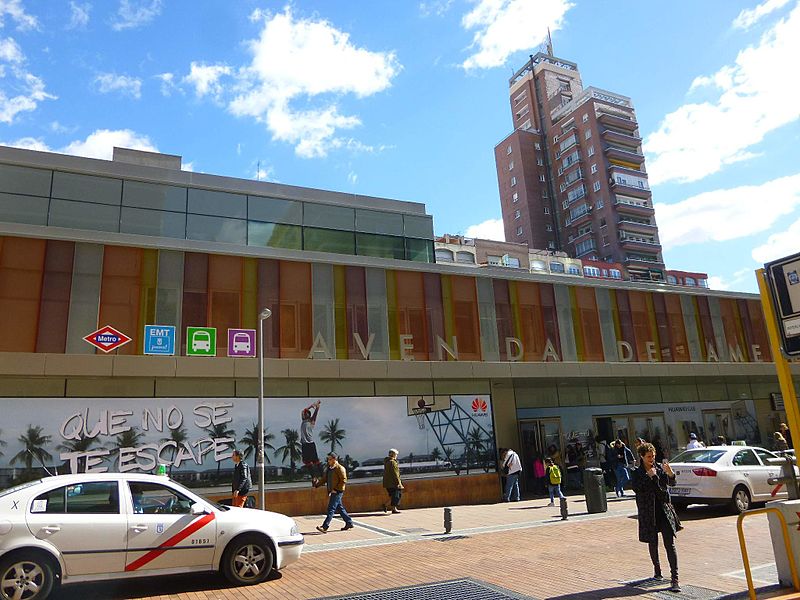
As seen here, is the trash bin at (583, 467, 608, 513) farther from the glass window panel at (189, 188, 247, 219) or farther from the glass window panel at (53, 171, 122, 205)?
the glass window panel at (53, 171, 122, 205)

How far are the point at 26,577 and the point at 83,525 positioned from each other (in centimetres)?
75

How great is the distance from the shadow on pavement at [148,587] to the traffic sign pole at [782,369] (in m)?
6.52

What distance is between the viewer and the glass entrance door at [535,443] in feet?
69.7

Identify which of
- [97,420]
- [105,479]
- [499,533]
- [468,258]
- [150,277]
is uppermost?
[468,258]

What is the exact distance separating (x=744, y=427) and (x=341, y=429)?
64.8 ft

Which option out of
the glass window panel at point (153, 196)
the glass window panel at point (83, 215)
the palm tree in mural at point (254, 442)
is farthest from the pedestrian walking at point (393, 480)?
the glass window panel at point (83, 215)

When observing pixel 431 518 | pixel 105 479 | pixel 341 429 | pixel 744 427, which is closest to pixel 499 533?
pixel 431 518

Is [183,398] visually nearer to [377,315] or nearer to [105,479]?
[377,315]

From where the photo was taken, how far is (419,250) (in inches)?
939

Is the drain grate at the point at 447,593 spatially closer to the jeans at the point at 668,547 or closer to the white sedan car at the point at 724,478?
the jeans at the point at 668,547

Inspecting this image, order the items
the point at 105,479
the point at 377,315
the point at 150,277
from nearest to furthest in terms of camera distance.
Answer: the point at 105,479 → the point at 150,277 → the point at 377,315

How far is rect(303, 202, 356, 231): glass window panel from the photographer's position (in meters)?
22.4

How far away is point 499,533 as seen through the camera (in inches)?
495

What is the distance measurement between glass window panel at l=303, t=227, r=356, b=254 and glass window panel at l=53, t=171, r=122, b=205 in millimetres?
6316
